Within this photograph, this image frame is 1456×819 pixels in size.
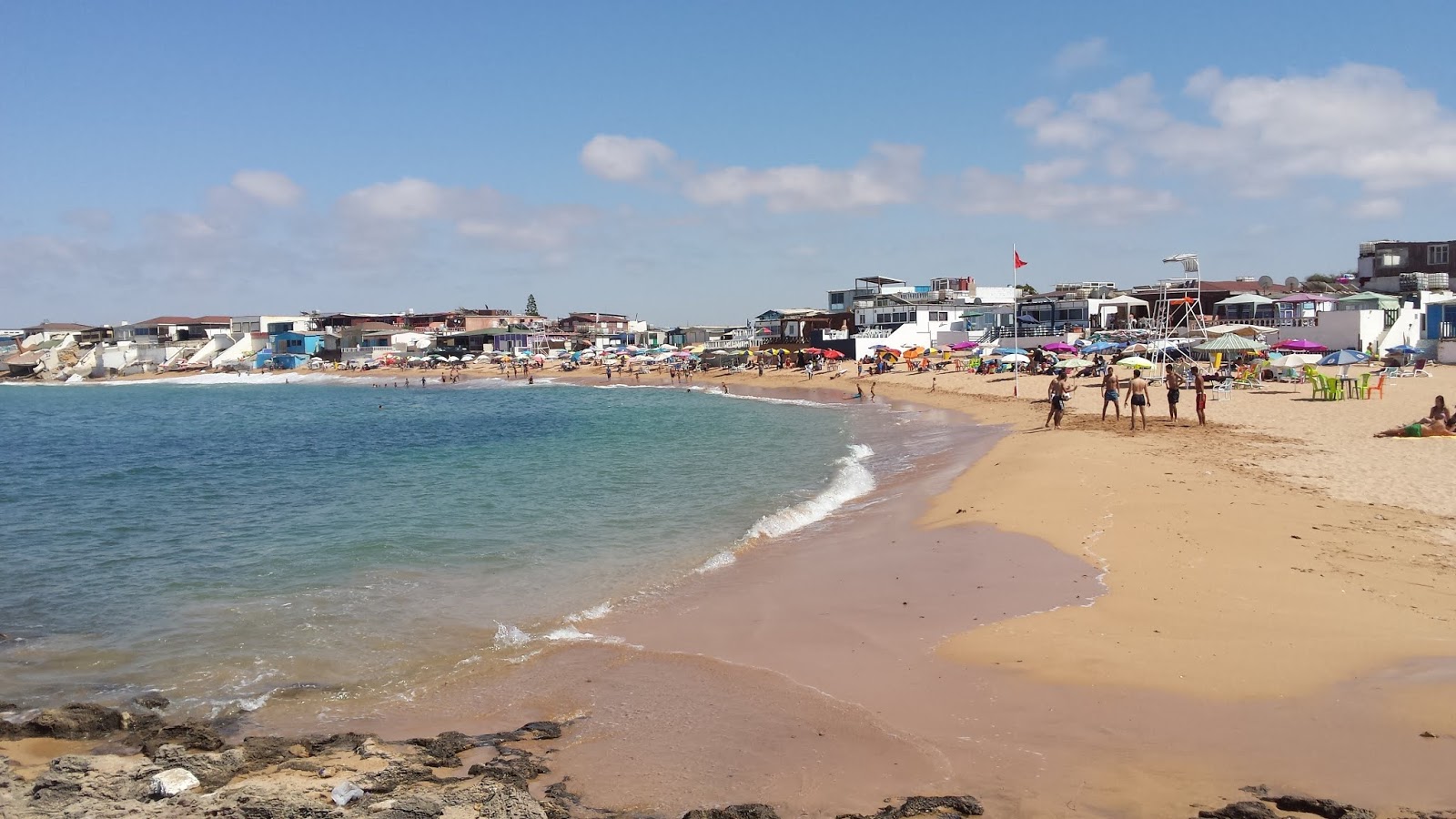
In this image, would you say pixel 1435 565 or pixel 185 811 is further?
pixel 1435 565

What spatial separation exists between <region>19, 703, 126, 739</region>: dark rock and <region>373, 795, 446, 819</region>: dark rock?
4.34 meters

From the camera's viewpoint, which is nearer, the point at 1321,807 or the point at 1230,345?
the point at 1321,807

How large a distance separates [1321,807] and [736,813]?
399 centimetres

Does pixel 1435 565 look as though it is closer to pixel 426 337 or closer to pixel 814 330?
pixel 814 330

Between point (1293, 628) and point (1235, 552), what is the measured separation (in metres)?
3.26

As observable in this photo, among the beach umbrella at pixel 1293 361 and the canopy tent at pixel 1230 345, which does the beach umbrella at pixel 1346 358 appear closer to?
the beach umbrella at pixel 1293 361

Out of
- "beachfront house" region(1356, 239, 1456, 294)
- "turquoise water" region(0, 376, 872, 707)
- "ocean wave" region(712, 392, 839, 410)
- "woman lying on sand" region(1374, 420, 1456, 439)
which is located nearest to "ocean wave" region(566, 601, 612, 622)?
"turquoise water" region(0, 376, 872, 707)

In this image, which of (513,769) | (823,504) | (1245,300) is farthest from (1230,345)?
(513,769)

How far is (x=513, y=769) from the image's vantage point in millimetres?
7570

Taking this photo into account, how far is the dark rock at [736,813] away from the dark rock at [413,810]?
1836 mm

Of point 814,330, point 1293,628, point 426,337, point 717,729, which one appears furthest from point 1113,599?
point 426,337

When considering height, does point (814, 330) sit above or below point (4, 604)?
above

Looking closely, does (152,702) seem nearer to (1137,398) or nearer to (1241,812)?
(1241,812)

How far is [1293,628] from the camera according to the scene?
9.66 meters
